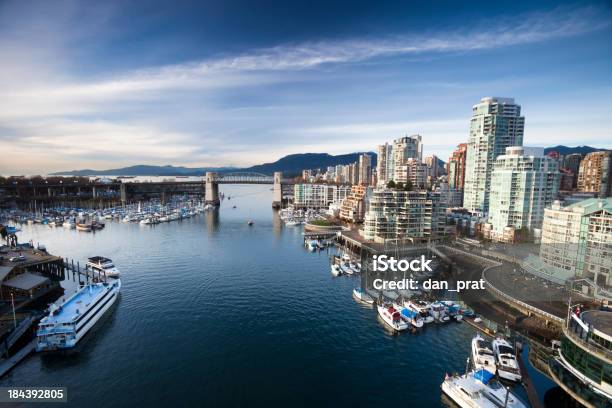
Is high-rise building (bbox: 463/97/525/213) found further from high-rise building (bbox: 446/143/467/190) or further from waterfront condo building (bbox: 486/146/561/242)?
high-rise building (bbox: 446/143/467/190)

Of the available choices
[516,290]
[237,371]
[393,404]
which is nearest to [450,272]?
[516,290]

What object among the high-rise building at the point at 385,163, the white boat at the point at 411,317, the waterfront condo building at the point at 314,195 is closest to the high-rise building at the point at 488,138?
the waterfront condo building at the point at 314,195

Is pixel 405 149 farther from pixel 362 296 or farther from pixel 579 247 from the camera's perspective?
pixel 362 296

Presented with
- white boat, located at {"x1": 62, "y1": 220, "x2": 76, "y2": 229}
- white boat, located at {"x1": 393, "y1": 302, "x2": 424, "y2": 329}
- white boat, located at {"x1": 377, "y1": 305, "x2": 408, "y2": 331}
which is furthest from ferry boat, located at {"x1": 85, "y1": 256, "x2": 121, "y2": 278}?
white boat, located at {"x1": 62, "y1": 220, "x2": 76, "y2": 229}

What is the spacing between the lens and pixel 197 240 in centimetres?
4391

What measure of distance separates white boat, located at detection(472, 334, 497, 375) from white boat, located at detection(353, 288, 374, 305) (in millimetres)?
7583

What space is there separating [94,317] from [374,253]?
25571 mm

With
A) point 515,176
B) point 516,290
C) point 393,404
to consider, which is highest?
point 515,176

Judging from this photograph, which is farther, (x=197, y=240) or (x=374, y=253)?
(x=197, y=240)

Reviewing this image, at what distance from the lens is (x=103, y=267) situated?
28297 mm

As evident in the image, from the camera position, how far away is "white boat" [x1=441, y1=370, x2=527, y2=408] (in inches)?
493

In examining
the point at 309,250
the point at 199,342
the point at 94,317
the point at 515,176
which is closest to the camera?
the point at 199,342

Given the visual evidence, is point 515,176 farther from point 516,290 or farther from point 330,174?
point 330,174

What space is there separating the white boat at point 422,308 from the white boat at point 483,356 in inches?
148
